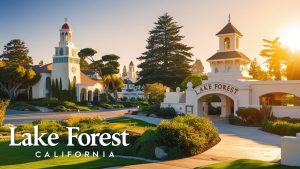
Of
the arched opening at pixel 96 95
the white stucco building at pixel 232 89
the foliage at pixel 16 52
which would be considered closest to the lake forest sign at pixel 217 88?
the white stucco building at pixel 232 89

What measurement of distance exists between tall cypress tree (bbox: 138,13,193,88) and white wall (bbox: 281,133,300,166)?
182 ft

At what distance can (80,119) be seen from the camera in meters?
36.1

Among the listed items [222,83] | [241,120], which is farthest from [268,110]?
[222,83]

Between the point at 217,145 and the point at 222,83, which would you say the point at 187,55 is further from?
the point at 217,145

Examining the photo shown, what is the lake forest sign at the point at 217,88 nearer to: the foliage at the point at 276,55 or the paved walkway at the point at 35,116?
the paved walkway at the point at 35,116

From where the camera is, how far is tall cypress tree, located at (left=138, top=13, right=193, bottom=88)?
71.2 m

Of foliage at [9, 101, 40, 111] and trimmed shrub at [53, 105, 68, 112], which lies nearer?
foliage at [9, 101, 40, 111]

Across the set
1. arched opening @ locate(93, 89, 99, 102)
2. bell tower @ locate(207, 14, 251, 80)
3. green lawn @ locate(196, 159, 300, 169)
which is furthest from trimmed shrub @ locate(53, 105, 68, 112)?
green lawn @ locate(196, 159, 300, 169)

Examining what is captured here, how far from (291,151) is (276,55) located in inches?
2197

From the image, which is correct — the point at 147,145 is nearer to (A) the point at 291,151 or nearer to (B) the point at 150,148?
(B) the point at 150,148

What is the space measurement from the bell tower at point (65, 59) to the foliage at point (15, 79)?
448 cm

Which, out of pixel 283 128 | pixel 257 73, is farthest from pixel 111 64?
pixel 283 128

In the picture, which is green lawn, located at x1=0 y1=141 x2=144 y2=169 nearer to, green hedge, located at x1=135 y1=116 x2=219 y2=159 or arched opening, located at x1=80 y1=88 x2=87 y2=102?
green hedge, located at x1=135 y1=116 x2=219 y2=159

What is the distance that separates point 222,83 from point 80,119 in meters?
14.4
